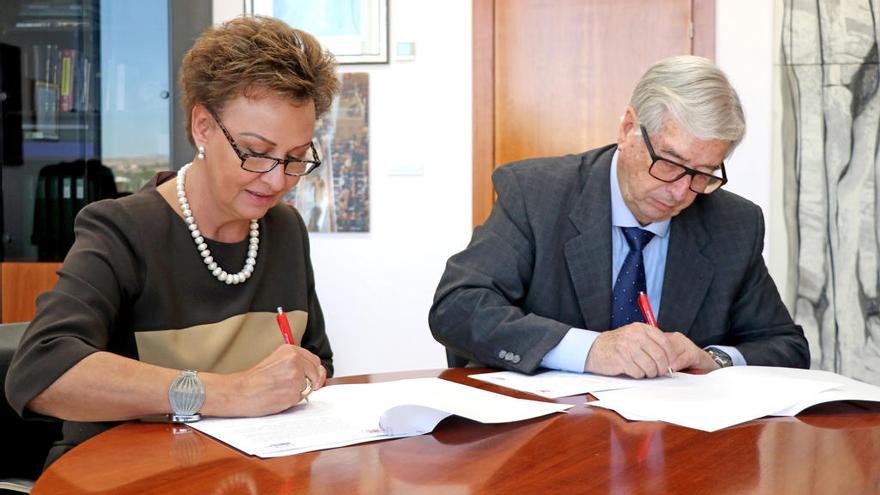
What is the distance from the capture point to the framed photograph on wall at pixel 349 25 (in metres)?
4.56

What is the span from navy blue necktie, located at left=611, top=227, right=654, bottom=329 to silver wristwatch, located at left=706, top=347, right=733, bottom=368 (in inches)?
6.2

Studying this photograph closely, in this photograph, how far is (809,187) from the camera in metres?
4.15

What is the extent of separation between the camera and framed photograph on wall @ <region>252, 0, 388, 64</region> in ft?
15.0

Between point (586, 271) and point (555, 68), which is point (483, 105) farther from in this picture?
point (586, 271)

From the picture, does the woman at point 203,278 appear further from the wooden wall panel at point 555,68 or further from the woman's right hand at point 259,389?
the wooden wall panel at point 555,68

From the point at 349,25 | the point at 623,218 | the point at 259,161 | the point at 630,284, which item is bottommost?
the point at 630,284

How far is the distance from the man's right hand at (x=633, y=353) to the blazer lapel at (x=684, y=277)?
0.98 feet

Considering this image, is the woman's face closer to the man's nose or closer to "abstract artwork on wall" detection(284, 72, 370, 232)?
the man's nose

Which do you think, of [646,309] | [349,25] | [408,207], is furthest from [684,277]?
[349,25]

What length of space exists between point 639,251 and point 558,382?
49 cm

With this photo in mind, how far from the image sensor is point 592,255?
2.02 meters

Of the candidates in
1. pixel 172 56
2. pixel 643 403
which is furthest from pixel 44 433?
pixel 172 56

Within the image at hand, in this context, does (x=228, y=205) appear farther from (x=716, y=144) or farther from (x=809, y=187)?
(x=809, y=187)

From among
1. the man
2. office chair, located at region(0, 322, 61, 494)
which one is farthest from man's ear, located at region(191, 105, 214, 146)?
the man
